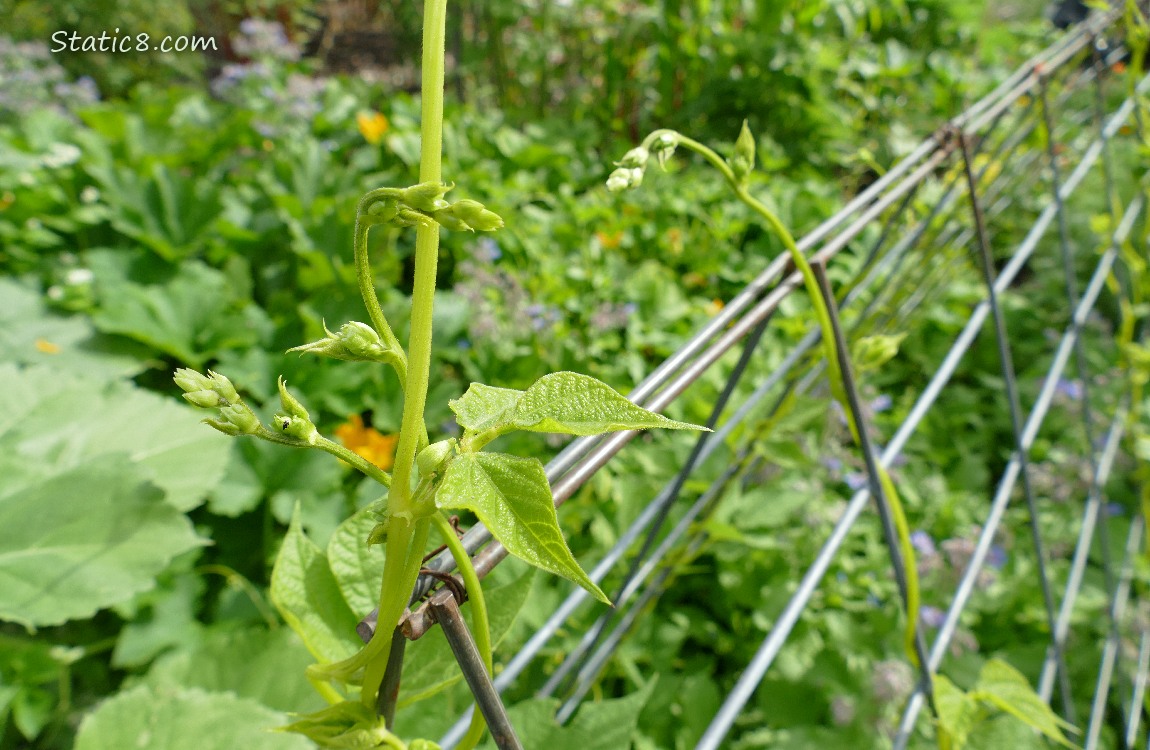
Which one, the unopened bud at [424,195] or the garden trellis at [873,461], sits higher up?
the unopened bud at [424,195]

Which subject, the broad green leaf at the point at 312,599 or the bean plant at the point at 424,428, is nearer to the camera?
the bean plant at the point at 424,428

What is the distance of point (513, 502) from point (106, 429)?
1.14 meters

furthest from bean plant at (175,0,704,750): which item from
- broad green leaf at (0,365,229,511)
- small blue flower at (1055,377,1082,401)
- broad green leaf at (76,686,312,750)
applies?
small blue flower at (1055,377,1082,401)

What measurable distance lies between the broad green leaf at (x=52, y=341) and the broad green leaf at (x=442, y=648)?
4.42 ft

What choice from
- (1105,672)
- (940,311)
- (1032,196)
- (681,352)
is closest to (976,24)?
(1032,196)

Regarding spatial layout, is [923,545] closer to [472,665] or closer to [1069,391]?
[1069,391]

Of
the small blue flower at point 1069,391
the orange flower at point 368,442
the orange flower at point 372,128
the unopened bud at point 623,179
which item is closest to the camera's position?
the unopened bud at point 623,179

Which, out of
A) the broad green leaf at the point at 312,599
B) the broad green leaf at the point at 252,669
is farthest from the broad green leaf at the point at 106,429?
the broad green leaf at the point at 312,599

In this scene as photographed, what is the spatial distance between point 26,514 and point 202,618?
42 centimetres

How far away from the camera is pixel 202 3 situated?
499 centimetres

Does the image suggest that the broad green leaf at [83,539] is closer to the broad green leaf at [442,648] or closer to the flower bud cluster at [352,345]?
the broad green leaf at [442,648]

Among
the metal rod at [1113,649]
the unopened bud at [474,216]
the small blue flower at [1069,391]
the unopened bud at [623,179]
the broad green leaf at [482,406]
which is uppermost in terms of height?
the unopened bud at [474,216]

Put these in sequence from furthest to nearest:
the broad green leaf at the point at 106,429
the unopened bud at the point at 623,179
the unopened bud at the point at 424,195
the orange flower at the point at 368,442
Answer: the orange flower at the point at 368,442 < the broad green leaf at the point at 106,429 < the unopened bud at the point at 623,179 < the unopened bud at the point at 424,195

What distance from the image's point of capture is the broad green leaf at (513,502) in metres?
0.27
